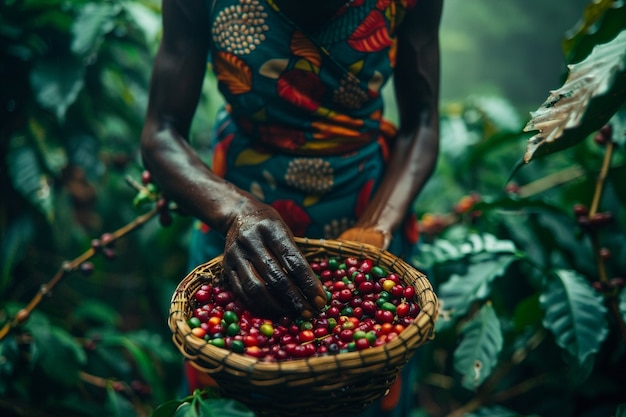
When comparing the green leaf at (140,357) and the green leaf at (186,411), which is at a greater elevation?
the green leaf at (186,411)

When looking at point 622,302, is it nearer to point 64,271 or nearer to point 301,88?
point 301,88

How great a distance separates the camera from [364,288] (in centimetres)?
101

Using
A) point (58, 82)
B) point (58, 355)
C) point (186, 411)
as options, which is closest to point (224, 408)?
point (186, 411)

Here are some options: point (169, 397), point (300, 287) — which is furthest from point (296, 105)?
point (169, 397)

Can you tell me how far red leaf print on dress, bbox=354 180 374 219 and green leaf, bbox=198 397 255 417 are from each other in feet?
1.64

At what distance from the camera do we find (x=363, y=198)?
1.23m

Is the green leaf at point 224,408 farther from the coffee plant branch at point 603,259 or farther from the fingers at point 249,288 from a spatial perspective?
the coffee plant branch at point 603,259

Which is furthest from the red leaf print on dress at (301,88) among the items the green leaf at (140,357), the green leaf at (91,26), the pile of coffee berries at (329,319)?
the green leaf at (140,357)

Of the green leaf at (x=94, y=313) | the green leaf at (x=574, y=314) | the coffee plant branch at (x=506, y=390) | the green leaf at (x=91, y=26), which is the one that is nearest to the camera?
the green leaf at (x=574, y=314)

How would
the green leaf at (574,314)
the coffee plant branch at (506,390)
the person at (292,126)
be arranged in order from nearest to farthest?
the person at (292,126) → the green leaf at (574,314) → the coffee plant branch at (506,390)

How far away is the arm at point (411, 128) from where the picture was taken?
45.4 inches

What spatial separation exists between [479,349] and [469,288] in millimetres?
158

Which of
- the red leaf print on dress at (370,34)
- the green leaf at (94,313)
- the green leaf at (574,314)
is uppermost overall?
the red leaf print on dress at (370,34)

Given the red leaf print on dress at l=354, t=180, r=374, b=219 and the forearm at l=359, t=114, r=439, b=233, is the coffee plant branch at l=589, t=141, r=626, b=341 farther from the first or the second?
the red leaf print on dress at l=354, t=180, r=374, b=219
